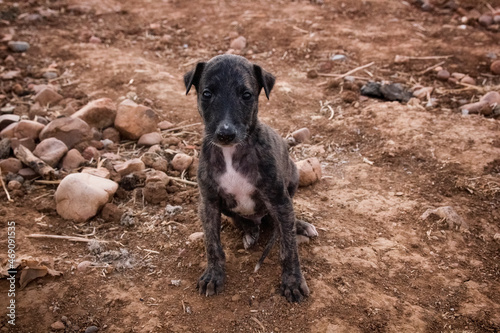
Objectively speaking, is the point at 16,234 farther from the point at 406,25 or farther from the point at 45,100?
the point at 406,25

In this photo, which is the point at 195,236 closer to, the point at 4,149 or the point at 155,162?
the point at 155,162

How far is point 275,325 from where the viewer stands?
3.78 meters

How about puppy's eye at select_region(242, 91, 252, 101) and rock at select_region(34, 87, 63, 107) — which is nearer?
puppy's eye at select_region(242, 91, 252, 101)

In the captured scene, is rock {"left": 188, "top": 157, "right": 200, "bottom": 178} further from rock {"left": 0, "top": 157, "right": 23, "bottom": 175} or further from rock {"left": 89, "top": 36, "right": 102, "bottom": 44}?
rock {"left": 89, "top": 36, "right": 102, "bottom": 44}

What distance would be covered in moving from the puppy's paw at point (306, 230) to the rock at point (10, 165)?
12.5 feet

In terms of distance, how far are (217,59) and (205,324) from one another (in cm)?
245

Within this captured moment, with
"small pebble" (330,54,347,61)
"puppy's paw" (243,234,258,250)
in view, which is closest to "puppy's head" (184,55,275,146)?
"puppy's paw" (243,234,258,250)

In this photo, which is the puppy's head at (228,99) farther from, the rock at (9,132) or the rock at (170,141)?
the rock at (9,132)

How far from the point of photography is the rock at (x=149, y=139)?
6.63 meters

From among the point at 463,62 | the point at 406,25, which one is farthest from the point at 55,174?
the point at 406,25

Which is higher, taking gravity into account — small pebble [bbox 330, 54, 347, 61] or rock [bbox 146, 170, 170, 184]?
small pebble [bbox 330, 54, 347, 61]

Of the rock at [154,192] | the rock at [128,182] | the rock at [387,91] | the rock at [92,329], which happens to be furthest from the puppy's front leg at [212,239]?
the rock at [387,91]

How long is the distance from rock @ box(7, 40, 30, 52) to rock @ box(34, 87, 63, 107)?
2.40 m

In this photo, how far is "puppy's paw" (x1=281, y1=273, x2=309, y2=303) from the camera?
3.98 meters
